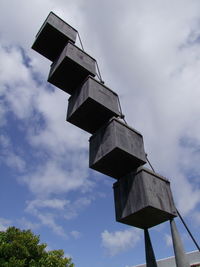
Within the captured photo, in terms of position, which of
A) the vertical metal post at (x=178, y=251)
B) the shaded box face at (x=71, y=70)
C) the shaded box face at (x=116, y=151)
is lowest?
the vertical metal post at (x=178, y=251)

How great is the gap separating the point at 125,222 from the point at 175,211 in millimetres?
1192

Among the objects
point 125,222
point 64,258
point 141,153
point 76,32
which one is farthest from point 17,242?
point 76,32

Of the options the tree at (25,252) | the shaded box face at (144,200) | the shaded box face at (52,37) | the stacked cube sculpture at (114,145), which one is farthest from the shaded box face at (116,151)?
the tree at (25,252)

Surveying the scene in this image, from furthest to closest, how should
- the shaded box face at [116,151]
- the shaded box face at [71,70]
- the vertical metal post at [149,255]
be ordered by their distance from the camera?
1. the shaded box face at [71,70]
2. the shaded box face at [116,151]
3. the vertical metal post at [149,255]

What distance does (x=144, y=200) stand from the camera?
522 cm

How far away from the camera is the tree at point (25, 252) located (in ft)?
34.0

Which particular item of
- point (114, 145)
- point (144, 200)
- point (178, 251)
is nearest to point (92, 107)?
point (114, 145)

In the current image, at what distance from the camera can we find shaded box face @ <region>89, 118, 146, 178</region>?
590 centimetres

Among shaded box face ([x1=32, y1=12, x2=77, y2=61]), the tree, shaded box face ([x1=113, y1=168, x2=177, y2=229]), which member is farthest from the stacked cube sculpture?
the tree

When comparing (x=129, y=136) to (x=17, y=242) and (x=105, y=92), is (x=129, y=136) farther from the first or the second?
(x=17, y=242)

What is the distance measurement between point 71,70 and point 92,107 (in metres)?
1.84

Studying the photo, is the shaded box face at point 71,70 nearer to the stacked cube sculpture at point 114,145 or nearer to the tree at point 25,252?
the stacked cube sculpture at point 114,145

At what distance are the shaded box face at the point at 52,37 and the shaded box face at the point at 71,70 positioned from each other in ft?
3.16

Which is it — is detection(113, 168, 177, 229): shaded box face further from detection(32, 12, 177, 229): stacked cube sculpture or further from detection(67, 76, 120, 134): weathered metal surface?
detection(67, 76, 120, 134): weathered metal surface
